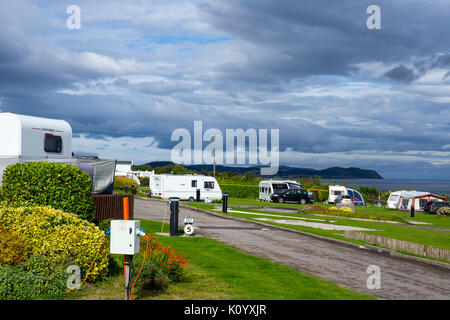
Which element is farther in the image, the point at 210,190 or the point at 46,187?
the point at 210,190

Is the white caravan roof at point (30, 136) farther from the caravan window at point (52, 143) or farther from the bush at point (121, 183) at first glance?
the bush at point (121, 183)

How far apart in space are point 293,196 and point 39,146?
34011 millimetres

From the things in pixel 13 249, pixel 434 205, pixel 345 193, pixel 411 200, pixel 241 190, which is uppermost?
pixel 13 249

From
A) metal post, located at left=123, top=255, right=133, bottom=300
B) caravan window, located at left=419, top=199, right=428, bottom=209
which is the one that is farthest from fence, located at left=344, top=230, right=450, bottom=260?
caravan window, located at left=419, top=199, right=428, bottom=209

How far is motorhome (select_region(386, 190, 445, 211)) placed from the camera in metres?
45.2

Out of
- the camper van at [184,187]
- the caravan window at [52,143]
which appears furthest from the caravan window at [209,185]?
the caravan window at [52,143]

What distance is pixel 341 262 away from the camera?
13836 millimetres

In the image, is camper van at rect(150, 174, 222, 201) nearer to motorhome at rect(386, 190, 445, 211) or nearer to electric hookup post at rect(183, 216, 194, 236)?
motorhome at rect(386, 190, 445, 211)

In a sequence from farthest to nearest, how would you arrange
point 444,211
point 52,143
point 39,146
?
1. point 444,211
2. point 52,143
3. point 39,146

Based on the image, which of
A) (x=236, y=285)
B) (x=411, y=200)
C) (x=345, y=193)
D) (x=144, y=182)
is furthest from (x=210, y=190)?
(x=144, y=182)

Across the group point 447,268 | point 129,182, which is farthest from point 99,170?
point 129,182

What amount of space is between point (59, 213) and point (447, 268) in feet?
36.8

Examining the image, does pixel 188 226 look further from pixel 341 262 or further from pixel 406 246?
pixel 406 246

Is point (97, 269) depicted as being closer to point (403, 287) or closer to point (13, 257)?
point (13, 257)
